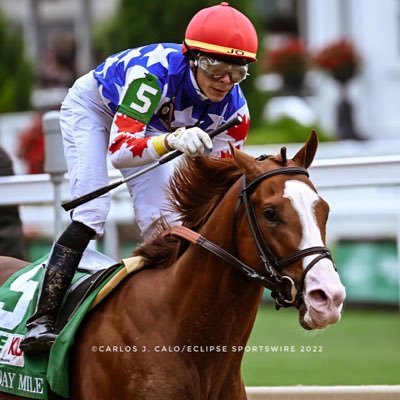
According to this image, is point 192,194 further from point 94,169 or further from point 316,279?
point 316,279

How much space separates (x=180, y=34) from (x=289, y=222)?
39.6 ft

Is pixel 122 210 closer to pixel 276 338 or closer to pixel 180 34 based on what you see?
pixel 276 338

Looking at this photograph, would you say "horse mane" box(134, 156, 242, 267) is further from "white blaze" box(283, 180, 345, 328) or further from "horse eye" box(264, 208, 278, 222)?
"white blaze" box(283, 180, 345, 328)

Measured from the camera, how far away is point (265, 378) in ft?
24.3

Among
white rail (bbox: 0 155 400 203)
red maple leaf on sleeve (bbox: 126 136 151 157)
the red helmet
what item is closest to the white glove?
red maple leaf on sleeve (bbox: 126 136 151 157)

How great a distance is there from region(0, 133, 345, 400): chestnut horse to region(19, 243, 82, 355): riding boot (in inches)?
7.7

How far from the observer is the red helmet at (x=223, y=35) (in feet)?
14.4

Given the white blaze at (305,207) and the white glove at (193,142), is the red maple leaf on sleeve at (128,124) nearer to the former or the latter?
the white glove at (193,142)

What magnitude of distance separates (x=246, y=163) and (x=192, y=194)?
0.99 feet

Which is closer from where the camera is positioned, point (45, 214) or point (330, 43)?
point (45, 214)

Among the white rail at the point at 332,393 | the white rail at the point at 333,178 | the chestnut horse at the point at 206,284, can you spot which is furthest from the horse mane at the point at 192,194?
the white rail at the point at 333,178

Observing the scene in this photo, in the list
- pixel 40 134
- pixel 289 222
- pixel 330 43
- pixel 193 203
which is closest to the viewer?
pixel 289 222

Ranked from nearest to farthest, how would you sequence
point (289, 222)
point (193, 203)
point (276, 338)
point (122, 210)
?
point (289, 222)
point (193, 203)
point (276, 338)
point (122, 210)

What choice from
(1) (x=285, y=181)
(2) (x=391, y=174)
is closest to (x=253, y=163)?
(1) (x=285, y=181)
